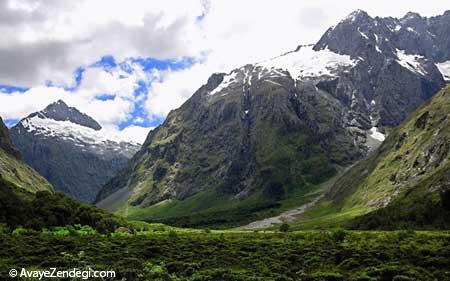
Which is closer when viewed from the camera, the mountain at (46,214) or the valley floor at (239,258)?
the valley floor at (239,258)

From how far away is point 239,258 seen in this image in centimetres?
6638

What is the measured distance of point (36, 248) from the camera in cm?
6588

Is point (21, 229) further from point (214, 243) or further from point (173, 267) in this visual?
point (173, 267)

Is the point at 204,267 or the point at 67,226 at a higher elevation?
the point at 67,226

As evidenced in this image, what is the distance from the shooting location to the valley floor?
5453 cm

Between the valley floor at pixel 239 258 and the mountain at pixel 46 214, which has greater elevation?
the mountain at pixel 46 214

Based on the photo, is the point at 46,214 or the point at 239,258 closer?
the point at 239,258

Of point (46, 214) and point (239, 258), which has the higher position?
Answer: point (46, 214)

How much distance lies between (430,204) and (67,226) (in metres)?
125

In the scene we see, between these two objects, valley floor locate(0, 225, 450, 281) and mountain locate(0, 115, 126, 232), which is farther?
mountain locate(0, 115, 126, 232)

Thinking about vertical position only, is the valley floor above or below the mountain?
below

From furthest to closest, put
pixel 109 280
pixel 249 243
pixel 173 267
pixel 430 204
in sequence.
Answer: pixel 430 204 → pixel 249 243 → pixel 173 267 → pixel 109 280

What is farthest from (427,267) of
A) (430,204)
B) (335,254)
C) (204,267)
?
(430,204)

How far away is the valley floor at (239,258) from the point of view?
2147 inches
